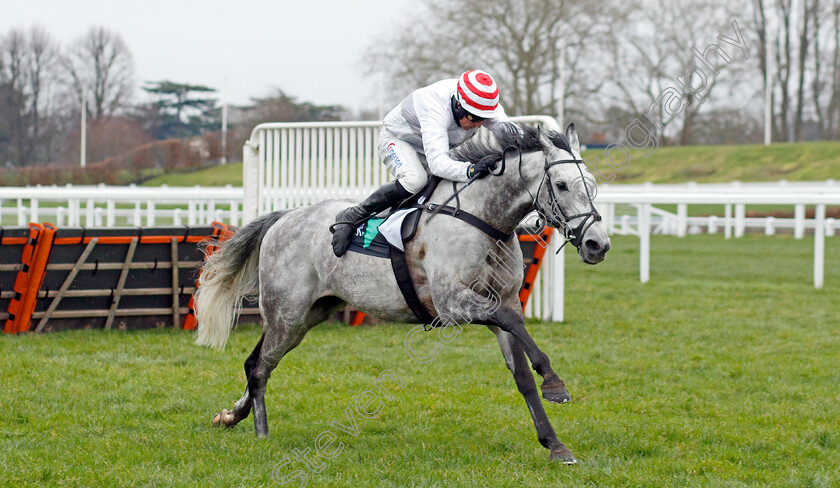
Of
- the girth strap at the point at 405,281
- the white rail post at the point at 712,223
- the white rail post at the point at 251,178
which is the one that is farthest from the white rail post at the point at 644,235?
the white rail post at the point at 712,223

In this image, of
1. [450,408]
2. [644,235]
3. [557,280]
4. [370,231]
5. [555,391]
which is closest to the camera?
[555,391]

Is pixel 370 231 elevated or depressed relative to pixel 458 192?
depressed

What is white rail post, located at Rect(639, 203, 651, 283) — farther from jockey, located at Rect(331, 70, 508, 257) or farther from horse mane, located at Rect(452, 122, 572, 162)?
horse mane, located at Rect(452, 122, 572, 162)

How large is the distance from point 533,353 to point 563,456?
61 centimetres

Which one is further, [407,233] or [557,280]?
[557,280]

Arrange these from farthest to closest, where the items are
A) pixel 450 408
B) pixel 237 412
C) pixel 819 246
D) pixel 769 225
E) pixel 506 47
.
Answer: pixel 506 47 → pixel 769 225 → pixel 819 246 → pixel 450 408 → pixel 237 412

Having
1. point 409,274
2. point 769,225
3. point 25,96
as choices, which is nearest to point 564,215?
point 409,274

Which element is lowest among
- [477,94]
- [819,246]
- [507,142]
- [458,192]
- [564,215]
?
[819,246]

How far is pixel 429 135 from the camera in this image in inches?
176

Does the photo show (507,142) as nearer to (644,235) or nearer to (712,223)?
(644,235)

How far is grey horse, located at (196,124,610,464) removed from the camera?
13.5ft

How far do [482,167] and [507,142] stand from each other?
18 cm

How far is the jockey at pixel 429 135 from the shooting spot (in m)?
4.42

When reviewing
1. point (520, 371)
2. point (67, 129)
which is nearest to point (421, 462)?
point (520, 371)
